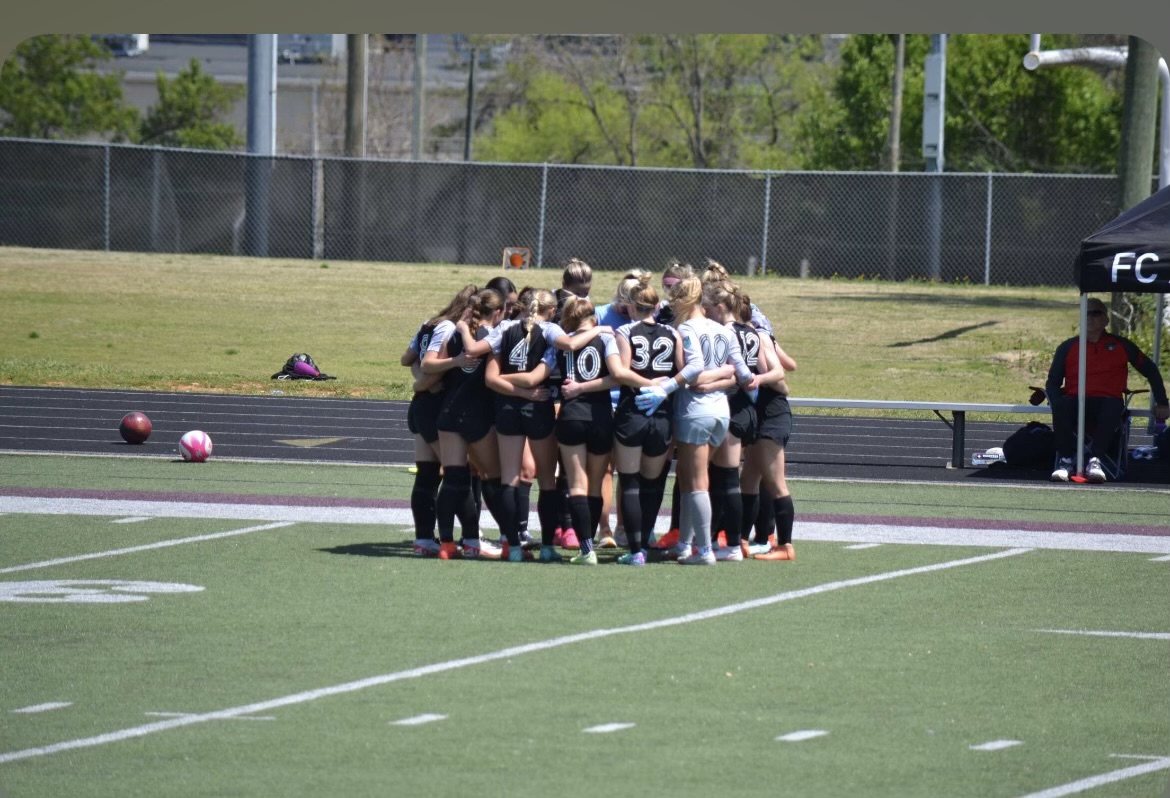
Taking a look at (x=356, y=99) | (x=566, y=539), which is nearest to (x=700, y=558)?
(x=566, y=539)

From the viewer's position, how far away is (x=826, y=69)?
5288 cm

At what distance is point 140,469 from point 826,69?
135ft

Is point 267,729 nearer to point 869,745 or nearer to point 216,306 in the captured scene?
point 869,745

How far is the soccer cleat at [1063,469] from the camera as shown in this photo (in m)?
14.9

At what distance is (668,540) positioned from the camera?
11.2 metres

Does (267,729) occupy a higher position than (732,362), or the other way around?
(732,362)

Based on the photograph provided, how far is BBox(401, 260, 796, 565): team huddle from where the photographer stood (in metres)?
10.2

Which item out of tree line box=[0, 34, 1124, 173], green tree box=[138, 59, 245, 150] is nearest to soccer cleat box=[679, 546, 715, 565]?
tree line box=[0, 34, 1124, 173]

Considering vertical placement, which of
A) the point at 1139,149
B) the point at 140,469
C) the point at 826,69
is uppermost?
the point at 826,69

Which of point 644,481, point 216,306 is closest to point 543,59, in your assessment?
point 216,306

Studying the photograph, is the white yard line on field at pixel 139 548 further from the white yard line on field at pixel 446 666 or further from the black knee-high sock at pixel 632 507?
the white yard line on field at pixel 446 666

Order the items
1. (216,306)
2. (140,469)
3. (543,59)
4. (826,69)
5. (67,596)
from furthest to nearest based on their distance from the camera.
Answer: (543,59) < (826,69) < (216,306) < (140,469) < (67,596)

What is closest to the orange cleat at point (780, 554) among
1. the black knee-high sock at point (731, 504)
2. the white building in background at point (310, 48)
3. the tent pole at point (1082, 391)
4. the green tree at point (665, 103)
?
the black knee-high sock at point (731, 504)

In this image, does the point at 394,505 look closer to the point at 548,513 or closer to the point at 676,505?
the point at 548,513
